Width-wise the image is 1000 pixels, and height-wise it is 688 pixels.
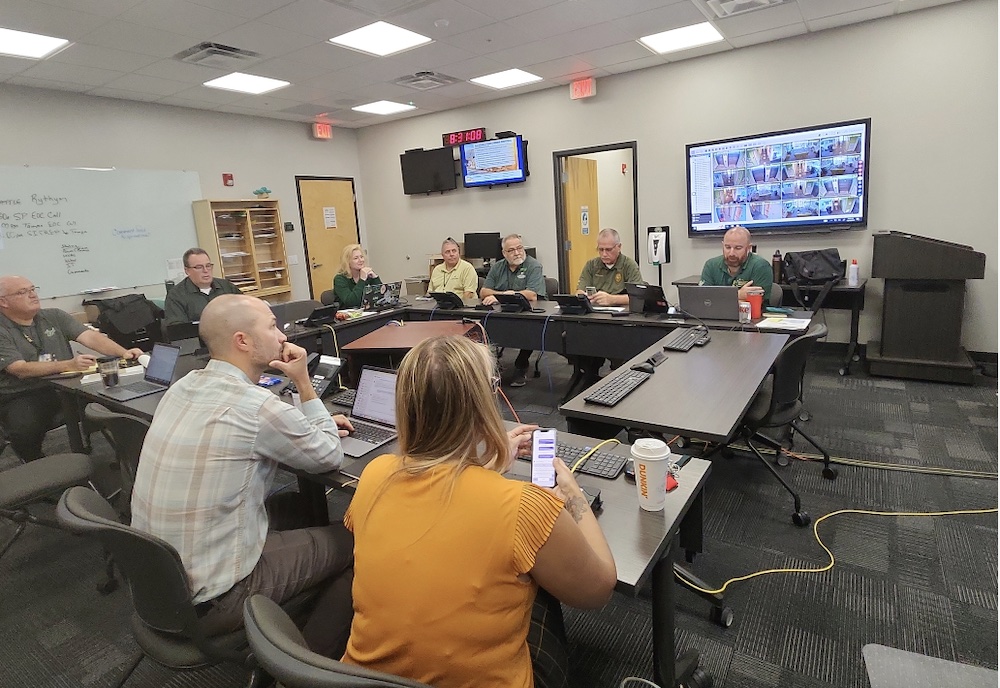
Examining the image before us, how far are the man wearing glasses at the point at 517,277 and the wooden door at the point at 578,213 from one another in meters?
1.48

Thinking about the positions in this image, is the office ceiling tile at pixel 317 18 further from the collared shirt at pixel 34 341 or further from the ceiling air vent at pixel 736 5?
the ceiling air vent at pixel 736 5

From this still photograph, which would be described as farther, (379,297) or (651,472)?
A: (379,297)

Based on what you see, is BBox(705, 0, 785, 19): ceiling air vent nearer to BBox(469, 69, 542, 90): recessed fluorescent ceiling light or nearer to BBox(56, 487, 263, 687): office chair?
BBox(469, 69, 542, 90): recessed fluorescent ceiling light

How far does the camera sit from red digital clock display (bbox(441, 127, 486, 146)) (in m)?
6.71

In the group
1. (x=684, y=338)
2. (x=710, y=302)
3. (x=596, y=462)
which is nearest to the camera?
(x=596, y=462)

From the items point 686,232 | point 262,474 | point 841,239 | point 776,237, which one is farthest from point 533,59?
point 262,474

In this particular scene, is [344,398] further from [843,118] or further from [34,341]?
[843,118]

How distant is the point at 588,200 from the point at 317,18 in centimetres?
412

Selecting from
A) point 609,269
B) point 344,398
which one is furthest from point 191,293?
point 609,269

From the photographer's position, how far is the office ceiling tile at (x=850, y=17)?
4.29m

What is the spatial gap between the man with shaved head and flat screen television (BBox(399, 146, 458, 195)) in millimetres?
5728

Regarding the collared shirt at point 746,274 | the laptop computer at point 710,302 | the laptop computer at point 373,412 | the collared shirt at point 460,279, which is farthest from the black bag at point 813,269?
the laptop computer at point 373,412

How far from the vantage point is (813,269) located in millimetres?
4777

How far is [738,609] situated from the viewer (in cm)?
201
